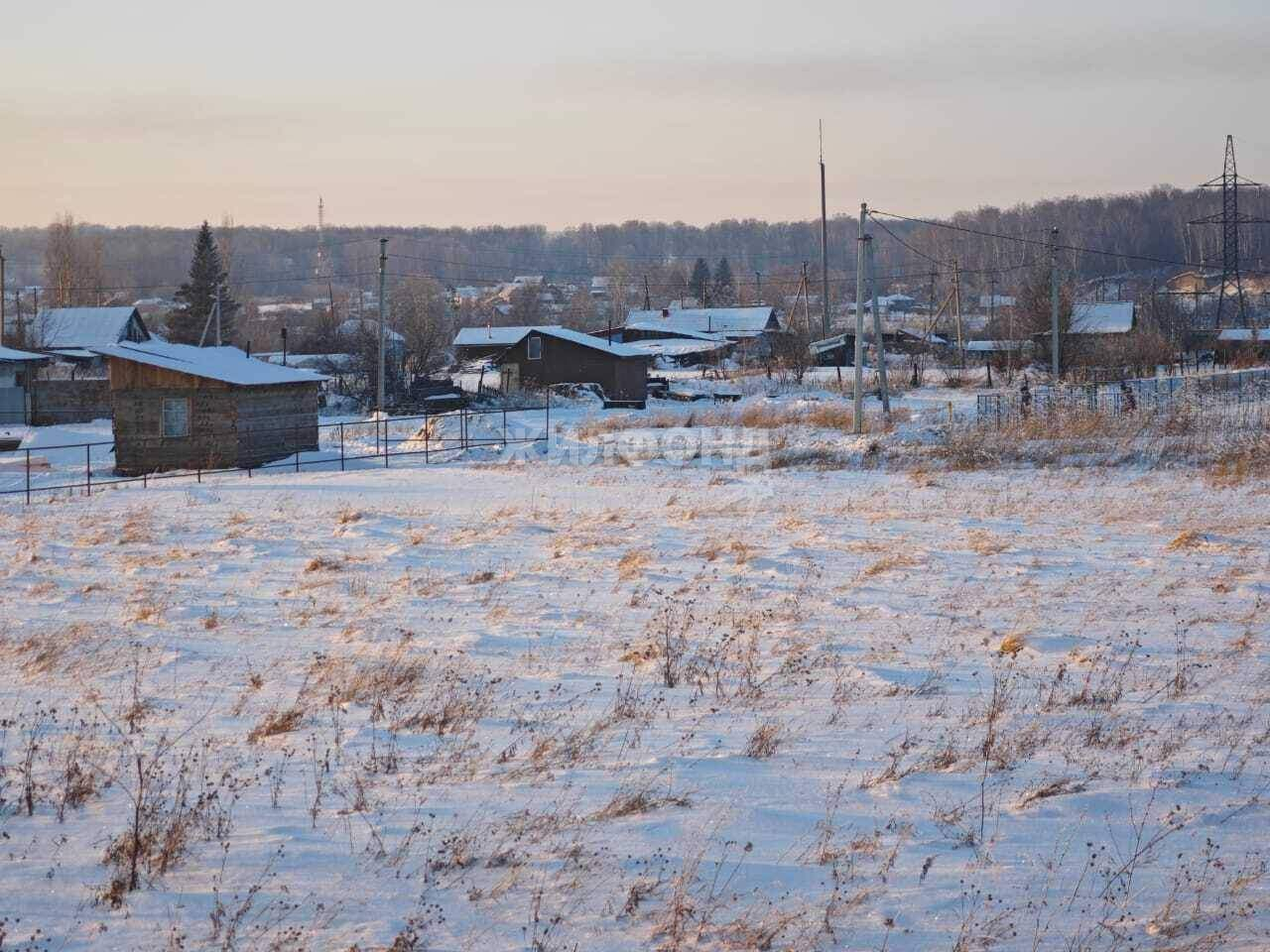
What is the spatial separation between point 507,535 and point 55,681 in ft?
26.4

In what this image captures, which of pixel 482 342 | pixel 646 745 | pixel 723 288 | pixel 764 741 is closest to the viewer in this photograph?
pixel 764 741

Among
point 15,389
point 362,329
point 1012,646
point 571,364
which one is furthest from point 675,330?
point 1012,646

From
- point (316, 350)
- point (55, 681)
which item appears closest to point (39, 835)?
point (55, 681)

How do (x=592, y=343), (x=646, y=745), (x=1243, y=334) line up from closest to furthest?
(x=646, y=745), (x=592, y=343), (x=1243, y=334)

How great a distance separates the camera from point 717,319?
288 feet

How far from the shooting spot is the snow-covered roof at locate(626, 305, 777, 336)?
85312 millimetres

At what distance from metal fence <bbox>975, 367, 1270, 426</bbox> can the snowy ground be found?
591 inches

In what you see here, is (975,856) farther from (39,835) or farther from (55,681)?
(55,681)

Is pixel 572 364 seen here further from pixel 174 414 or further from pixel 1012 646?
pixel 1012 646

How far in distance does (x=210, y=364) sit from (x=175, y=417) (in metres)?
1.77

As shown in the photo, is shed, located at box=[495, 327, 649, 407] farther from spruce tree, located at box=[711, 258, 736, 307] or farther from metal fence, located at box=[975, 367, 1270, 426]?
spruce tree, located at box=[711, 258, 736, 307]

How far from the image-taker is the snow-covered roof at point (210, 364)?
100 feet

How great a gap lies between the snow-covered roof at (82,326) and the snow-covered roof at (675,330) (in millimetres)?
30333

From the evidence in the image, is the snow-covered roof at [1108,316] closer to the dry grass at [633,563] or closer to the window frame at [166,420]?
the window frame at [166,420]
